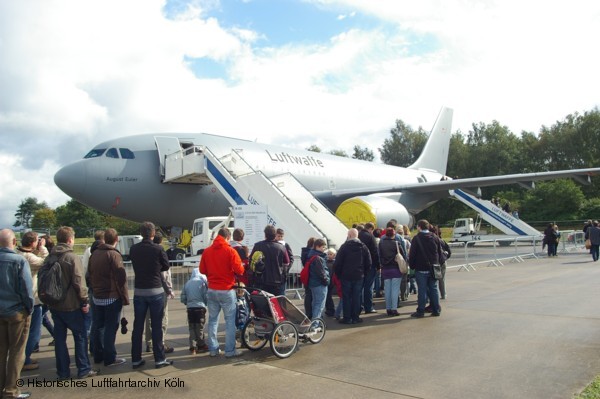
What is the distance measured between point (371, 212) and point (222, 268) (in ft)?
33.0

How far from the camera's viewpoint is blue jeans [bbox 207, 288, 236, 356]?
20.4ft

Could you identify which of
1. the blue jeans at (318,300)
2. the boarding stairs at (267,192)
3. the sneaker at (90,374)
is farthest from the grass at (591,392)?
the boarding stairs at (267,192)

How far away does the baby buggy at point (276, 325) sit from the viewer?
6.21m

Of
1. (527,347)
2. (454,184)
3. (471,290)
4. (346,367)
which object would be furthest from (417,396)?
(454,184)

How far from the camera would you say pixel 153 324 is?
5887 millimetres

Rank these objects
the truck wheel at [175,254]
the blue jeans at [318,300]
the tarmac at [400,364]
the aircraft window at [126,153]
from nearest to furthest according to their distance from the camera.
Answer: the tarmac at [400,364], the blue jeans at [318,300], the aircraft window at [126,153], the truck wheel at [175,254]

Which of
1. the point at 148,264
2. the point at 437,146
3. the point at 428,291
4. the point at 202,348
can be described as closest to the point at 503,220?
the point at 437,146

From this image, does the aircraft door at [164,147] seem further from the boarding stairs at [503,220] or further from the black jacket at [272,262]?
the boarding stairs at [503,220]

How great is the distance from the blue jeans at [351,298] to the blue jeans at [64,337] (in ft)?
13.7

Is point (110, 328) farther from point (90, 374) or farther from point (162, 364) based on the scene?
point (162, 364)

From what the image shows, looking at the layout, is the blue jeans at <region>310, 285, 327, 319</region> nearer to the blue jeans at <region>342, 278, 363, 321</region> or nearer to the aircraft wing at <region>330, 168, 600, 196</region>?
the blue jeans at <region>342, 278, 363, 321</region>

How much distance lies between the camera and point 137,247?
6051 mm

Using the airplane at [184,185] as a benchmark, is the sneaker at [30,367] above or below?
below

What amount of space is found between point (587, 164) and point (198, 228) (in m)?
55.4
